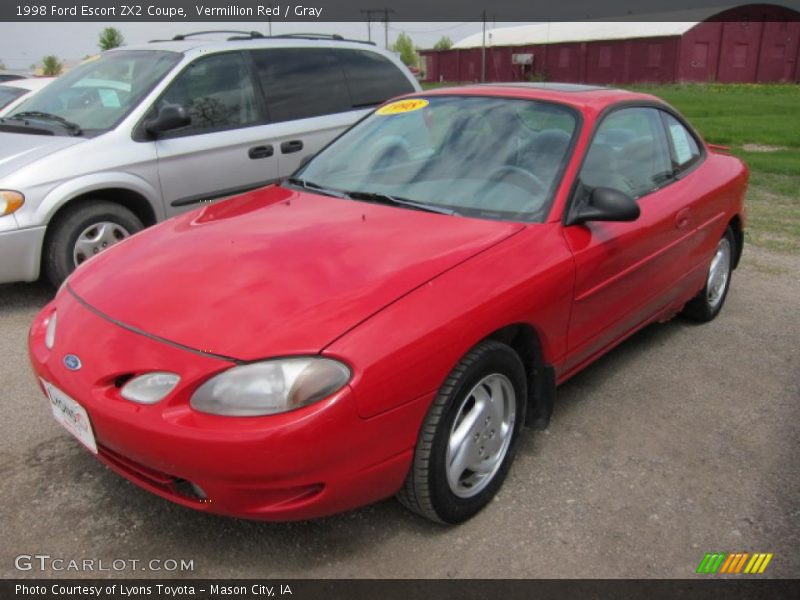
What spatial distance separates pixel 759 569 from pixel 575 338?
108cm

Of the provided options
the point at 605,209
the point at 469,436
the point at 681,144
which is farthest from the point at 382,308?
the point at 681,144

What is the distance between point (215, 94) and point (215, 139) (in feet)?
1.32

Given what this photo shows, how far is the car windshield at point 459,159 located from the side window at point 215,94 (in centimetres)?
188

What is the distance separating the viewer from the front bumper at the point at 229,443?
77.5 inches

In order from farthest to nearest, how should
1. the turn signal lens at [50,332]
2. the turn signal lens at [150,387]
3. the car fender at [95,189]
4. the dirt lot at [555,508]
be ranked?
the car fender at [95,189] → the turn signal lens at [50,332] → the dirt lot at [555,508] → the turn signal lens at [150,387]

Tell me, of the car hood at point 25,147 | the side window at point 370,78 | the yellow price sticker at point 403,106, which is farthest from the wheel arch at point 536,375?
the side window at point 370,78

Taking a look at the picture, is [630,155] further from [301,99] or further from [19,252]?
[19,252]

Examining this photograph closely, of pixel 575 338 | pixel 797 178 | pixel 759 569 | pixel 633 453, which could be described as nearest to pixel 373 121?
pixel 575 338

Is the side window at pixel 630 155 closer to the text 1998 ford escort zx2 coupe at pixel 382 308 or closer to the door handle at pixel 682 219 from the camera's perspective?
the text 1998 ford escort zx2 coupe at pixel 382 308

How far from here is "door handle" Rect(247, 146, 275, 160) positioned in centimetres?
530

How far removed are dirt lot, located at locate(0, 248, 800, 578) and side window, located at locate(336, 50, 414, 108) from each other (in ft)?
11.9

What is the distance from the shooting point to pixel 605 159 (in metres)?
3.30

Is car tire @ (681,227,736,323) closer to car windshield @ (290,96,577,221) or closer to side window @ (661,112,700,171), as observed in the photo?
side window @ (661,112,700,171)
